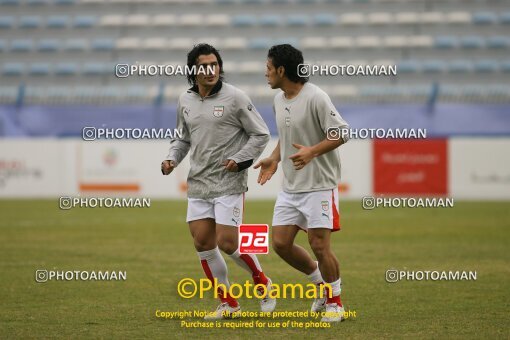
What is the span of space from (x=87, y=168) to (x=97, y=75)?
25.2 ft

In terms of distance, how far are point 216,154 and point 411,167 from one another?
16054 mm

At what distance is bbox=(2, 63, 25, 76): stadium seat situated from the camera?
1235 inches

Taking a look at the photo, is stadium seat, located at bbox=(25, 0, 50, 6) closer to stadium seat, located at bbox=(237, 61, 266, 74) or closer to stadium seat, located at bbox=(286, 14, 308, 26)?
stadium seat, located at bbox=(237, 61, 266, 74)

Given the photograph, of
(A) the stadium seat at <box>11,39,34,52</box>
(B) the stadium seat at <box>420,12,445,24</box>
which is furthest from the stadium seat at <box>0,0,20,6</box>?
(B) the stadium seat at <box>420,12,445,24</box>

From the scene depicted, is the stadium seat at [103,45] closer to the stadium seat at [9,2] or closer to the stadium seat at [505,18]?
the stadium seat at [9,2]

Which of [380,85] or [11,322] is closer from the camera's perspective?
[11,322]

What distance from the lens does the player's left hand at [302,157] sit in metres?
7.12

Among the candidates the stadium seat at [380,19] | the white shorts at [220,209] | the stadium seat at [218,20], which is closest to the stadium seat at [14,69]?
the stadium seat at [218,20]

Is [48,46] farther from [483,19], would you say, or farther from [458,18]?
[483,19]

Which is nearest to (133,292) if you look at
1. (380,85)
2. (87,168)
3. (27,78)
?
(87,168)

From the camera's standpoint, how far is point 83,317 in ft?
25.1

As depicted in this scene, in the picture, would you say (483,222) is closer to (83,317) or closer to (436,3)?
(83,317)

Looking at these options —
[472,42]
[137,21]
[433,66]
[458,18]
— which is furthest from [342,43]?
[137,21]

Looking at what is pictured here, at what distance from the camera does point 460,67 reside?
30672 mm
